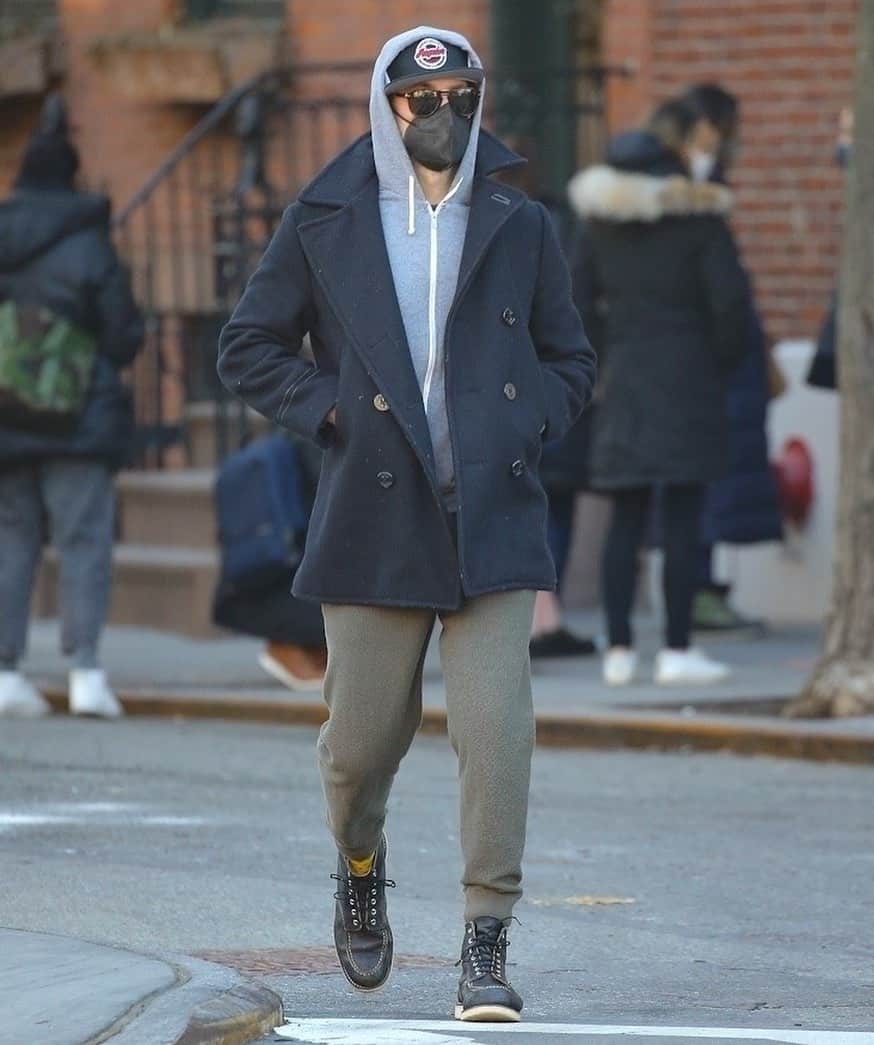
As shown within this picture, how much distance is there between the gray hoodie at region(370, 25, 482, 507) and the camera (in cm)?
508

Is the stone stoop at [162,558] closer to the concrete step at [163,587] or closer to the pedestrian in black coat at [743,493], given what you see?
the concrete step at [163,587]

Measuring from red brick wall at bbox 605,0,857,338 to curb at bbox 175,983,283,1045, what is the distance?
8176 millimetres

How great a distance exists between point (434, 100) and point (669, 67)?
26.3 ft

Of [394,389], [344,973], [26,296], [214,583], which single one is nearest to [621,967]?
[344,973]

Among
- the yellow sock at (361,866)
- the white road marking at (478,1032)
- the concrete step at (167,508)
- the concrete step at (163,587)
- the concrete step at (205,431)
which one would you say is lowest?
the concrete step at (163,587)

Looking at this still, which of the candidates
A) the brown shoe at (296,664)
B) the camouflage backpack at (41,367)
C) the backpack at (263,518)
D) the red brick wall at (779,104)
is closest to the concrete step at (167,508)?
the brown shoe at (296,664)

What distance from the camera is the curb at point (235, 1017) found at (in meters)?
4.72

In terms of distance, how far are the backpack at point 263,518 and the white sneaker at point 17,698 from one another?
82cm

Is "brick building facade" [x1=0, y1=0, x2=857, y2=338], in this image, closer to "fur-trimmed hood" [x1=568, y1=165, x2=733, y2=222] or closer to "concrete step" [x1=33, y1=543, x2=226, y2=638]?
"concrete step" [x1=33, y1=543, x2=226, y2=638]

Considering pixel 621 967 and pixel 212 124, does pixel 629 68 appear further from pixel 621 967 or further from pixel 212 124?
pixel 621 967

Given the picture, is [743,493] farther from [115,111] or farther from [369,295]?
[369,295]

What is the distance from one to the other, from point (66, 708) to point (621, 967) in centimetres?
483

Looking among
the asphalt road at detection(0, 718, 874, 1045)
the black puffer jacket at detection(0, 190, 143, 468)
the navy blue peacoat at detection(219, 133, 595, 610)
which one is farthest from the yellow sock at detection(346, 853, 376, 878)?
the black puffer jacket at detection(0, 190, 143, 468)

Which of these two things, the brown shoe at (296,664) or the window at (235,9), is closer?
the brown shoe at (296,664)
